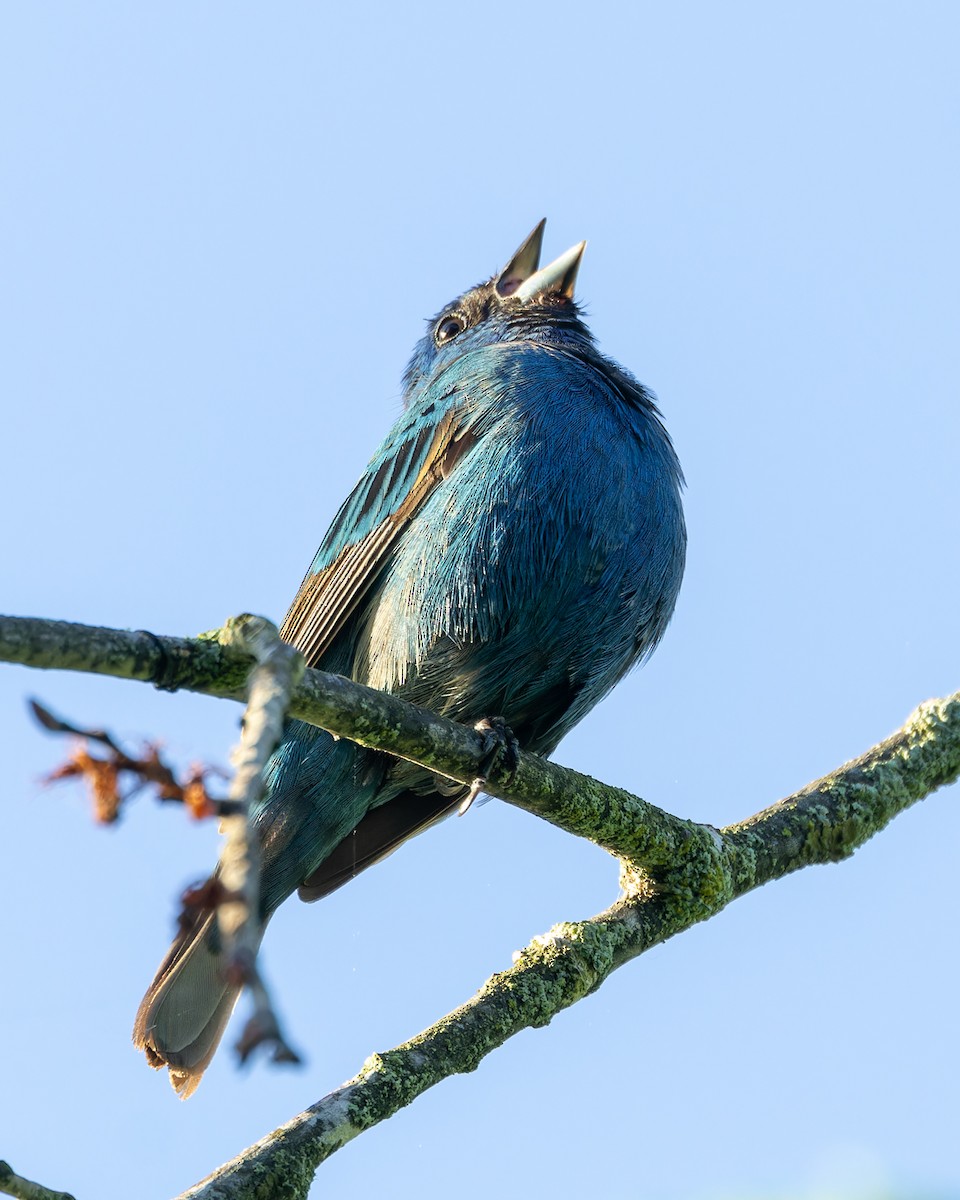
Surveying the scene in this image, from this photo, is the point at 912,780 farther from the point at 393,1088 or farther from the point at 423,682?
the point at 393,1088

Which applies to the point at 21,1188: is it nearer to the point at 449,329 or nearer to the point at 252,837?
the point at 252,837

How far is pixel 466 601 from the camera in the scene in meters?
5.41

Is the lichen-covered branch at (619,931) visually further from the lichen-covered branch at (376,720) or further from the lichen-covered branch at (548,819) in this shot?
the lichen-covered branch at (376,720)

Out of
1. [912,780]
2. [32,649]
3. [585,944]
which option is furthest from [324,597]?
[32,649]

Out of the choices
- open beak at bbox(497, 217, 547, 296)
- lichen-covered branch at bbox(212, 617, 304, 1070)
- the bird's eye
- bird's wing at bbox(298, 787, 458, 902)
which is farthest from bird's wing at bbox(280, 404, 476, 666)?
lichen-covered branch at bbox(212, 617, 304, 1070)

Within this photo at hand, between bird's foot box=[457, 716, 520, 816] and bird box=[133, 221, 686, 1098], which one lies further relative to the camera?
bird box=[133, 221, 686, 1098]

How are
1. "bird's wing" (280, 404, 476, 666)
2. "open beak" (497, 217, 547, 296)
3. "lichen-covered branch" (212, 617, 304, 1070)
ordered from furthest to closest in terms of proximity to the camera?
"open beak" (497, 217, 547, 296), "bird's wing" (280, 404, 476, 666), "lichen-covered branch" (212, 617, 304, 1070)

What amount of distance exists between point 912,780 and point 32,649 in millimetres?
3606

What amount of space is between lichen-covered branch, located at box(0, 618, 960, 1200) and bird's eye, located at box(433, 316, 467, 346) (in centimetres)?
327

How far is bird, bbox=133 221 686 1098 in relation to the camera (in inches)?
214

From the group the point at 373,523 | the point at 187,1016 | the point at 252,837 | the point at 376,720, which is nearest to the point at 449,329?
the point at 373,523

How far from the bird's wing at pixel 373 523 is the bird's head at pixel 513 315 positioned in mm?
733

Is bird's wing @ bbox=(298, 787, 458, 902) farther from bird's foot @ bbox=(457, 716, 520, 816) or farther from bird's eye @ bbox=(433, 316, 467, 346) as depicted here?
bird's eye @ bbox=(433, 316, 467, 346)

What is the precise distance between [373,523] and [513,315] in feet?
5.27
